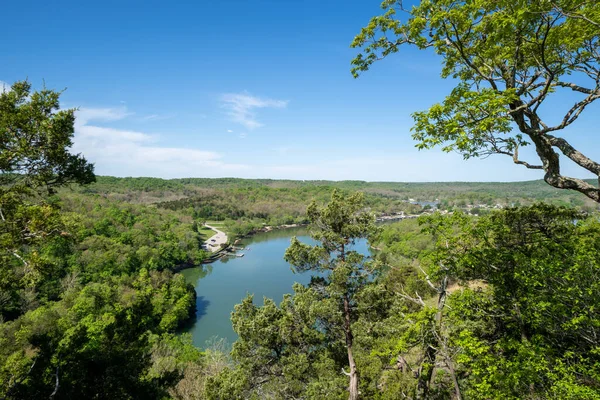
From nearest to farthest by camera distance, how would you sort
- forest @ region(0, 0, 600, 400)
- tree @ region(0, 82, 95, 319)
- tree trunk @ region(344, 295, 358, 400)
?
forest @ region(0, 0, 600, 400) < tree @ region(0, 82, 95, 319) < tree trunk @ region(344, 295, 358, 400)

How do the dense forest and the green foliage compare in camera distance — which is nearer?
the dense forest

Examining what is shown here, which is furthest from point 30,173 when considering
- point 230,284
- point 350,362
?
point 230,284

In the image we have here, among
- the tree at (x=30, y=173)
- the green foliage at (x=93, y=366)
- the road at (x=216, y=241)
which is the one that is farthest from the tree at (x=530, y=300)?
the road at (x=216, y=241)

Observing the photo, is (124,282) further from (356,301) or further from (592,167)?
(592,167)

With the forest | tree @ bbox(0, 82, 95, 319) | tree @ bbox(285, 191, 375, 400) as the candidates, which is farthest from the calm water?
tree @ bbox(0, 82, 95, 319)

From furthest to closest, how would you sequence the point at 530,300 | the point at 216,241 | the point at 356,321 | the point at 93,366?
the point at 216,241, the point at 356,321, the point at 93,366, the point at 530,300

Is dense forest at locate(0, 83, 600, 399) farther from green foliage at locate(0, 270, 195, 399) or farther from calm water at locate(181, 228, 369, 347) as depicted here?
calm water at locate(181, 228, 369, 347)

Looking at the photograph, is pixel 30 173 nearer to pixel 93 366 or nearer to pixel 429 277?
pixel 93 366
